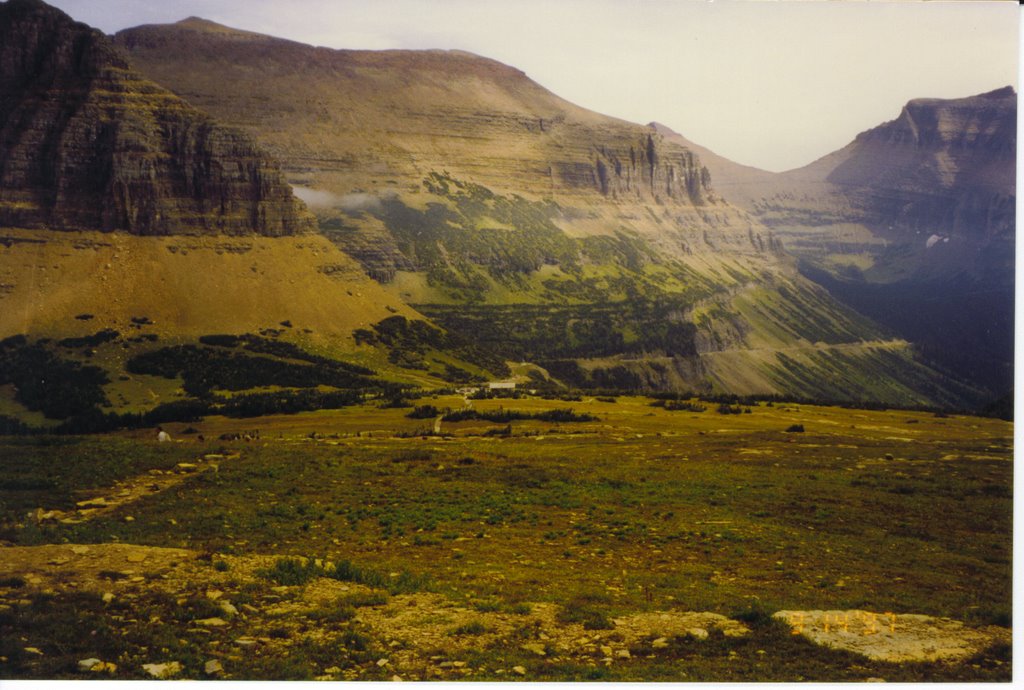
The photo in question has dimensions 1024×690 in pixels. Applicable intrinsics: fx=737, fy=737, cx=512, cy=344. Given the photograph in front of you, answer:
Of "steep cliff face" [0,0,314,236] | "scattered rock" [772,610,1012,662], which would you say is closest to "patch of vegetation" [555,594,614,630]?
"scattered rock" [772,610,1012,662]

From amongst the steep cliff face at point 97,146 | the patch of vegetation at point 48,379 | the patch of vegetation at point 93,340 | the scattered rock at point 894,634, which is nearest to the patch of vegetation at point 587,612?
the scattered rock at point 894,634

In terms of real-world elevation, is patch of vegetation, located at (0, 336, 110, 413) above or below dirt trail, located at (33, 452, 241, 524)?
below

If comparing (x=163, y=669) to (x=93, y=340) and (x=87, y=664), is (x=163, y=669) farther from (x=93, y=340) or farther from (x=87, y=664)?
(x=93, y=340)

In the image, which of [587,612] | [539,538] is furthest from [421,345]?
[587,612]

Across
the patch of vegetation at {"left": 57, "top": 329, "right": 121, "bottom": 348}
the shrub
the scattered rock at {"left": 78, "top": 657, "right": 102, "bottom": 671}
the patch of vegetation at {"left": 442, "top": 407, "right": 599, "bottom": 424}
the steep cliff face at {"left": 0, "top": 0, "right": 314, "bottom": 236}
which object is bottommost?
the shrub

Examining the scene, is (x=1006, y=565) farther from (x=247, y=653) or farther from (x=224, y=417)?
(x=224, y=417)

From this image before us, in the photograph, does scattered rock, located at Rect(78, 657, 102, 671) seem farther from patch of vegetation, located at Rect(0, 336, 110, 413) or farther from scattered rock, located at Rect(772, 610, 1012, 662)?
patch of vegetation, located at Rect(0, 336, 110, 413)
